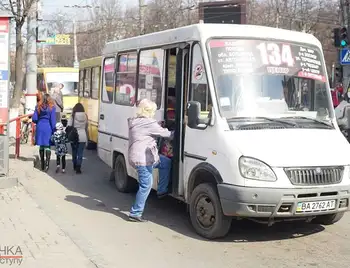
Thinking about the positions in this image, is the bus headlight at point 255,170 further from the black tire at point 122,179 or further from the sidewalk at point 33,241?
the black tire at point 122,179

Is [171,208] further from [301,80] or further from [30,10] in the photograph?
[30,10]

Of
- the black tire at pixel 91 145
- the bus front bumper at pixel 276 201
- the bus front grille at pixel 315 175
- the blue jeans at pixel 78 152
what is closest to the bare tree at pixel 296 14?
the black tire at pixel 91 145

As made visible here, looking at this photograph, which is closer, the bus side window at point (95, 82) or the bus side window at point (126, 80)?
the bus side window at point (126, 80)

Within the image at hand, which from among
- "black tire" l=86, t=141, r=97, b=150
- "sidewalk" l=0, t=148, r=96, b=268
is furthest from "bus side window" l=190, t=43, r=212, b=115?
"black tire" l=86, t=141, r=97, b=150

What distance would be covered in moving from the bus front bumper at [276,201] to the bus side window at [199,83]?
43.0 inches

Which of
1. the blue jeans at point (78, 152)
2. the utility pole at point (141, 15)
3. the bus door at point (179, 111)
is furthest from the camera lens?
the utility pole at point (141, 15)

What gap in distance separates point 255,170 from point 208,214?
0.93 m

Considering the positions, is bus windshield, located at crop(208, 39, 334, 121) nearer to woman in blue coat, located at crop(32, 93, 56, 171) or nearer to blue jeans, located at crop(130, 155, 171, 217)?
blue jeans, located at crop(130, 155, 171, 217)

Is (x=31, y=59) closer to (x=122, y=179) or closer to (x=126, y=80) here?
A: (x=126, y=80)

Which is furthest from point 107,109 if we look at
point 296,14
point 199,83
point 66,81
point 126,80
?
point 296,14

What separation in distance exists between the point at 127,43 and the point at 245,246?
443cm

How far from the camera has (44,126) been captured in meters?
10.8

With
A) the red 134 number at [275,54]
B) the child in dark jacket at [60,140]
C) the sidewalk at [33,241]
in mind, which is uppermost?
the red 134 number at [275,54]

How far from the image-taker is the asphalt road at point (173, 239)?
567 cm
